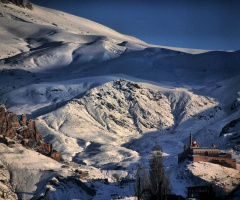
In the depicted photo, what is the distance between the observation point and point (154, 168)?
4985 inches

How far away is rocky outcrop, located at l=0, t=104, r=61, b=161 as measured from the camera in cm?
17125

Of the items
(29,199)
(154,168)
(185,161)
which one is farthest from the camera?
(185,161)

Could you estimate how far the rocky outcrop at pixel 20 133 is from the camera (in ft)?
562

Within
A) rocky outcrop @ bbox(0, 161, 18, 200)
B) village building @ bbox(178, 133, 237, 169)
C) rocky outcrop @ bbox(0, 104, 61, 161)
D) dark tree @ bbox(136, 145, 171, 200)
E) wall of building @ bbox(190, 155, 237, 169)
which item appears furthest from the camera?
rocky outcrop @ bbox(0, 104, 61, 161)

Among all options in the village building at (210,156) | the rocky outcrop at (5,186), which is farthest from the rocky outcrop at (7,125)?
the village building at (210,156)

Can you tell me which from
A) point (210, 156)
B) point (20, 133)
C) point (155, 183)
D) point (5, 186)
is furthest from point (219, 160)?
point (20, 133)

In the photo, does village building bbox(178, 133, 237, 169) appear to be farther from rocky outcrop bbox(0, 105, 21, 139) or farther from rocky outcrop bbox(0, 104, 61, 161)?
rocky outcrop bbox(0, 105, 21, 139)

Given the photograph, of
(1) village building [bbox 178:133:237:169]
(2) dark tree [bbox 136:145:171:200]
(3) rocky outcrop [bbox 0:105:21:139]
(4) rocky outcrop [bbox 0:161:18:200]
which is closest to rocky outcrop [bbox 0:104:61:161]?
(3) rocky outcrop [bbox 0:105:21:139]

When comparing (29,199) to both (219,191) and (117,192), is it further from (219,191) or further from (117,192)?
(219,191)

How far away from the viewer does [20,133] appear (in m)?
175

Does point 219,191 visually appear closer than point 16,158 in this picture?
Yes

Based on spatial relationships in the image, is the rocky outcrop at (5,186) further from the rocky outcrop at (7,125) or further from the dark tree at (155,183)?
the dark tree at (155,183)

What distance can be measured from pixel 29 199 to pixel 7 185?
6.18 metres

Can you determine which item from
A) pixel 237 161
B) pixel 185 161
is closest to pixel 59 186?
pixel 185 161
